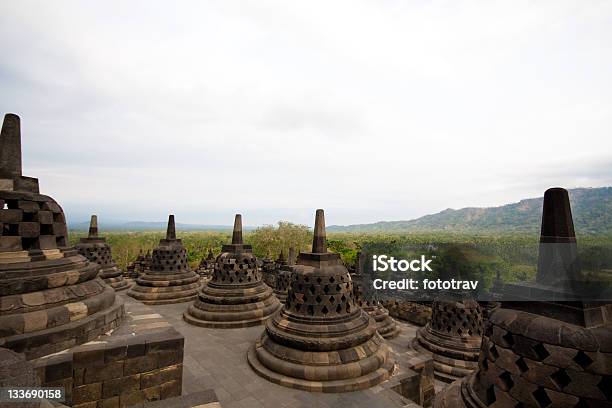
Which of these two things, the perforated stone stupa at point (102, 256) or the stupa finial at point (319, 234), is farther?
the perforated stone stupa at point (102, 256)

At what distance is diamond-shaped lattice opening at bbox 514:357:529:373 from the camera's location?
3.31 meters

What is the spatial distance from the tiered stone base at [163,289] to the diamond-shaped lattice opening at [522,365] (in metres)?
15.1

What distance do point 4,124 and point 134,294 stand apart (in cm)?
1156

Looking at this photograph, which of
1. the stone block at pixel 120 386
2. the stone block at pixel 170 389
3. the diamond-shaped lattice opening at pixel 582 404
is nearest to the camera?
the diamond-shaped lattice opening at pixel 582 404

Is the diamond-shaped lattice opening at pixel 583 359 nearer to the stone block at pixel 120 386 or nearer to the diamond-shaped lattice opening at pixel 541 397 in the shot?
the diamond-shaped lattice opening at pixel 541 397

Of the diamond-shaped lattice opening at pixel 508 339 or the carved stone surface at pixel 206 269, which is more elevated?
the diamond-shaped lattice opening at pixel 508 339

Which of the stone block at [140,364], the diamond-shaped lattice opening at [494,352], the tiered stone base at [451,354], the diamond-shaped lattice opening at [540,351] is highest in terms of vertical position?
the diamond-shaped lattice opening at [540,351]

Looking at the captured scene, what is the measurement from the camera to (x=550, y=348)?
10.4 feet

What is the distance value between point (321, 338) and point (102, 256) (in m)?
14.7

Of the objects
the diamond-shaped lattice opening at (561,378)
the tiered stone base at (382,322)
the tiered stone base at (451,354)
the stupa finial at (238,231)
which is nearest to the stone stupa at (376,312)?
the tiered stone base at (382,322)

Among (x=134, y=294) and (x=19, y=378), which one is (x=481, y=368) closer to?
(x=19, y=378)

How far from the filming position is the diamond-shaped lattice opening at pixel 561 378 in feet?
9.99

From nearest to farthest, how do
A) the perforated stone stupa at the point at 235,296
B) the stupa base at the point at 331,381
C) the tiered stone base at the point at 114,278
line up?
the stupa base at the point at 331,381 → the perforated stone stupa at the point at 235,296 → the tiered stone base at the point at 114,278

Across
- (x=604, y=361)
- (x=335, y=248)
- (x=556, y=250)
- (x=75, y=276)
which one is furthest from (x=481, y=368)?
(x=335, y=248)
